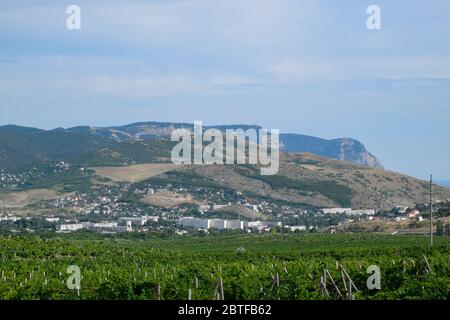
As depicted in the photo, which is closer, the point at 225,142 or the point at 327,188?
the point at 327,188

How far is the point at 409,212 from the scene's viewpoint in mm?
113875

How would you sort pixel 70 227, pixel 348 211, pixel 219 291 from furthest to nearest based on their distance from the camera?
pixel 348 211
pixel 70 227
pixel 219 291

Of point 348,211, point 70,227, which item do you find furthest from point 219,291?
point 348,211

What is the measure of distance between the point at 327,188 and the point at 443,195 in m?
22.5

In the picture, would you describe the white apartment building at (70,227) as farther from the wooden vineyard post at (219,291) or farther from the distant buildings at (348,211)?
the wooden vineyard post at (219,291)

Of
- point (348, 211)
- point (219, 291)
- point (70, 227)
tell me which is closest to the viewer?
point (219, 291)

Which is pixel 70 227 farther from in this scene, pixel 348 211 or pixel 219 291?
pixel 219 291

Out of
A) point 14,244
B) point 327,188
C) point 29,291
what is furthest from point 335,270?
point 327,188

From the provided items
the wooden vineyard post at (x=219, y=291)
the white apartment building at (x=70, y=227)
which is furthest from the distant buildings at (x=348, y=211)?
the wooden vineyard post at (x=219, y=291)

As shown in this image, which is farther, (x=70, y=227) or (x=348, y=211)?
(x=348, y=211)

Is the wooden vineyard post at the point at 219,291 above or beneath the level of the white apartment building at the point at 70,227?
above

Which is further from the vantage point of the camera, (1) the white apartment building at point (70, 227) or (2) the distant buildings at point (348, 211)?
(2) the distant buildings at point (348, 211)
